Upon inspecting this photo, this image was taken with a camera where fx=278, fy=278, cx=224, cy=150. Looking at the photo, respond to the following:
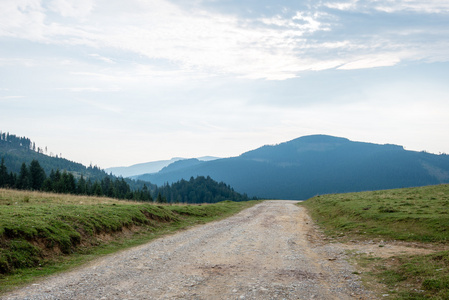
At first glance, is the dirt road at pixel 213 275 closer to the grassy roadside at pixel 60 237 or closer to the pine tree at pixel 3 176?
the grassy roadside at pixel 60 237

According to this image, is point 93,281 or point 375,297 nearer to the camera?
point 375,297

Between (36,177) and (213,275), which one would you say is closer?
(213,275)

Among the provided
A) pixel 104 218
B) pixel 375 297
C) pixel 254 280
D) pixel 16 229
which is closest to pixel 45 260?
pixel 16 229

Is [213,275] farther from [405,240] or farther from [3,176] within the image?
[3,176]

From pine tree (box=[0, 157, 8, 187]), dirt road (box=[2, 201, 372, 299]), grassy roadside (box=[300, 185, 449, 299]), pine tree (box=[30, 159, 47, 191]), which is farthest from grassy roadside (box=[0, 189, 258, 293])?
pine tree (box=[0, 157, 8, 187])

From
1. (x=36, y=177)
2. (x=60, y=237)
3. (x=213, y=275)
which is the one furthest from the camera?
(x=36, y=177)

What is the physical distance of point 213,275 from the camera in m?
11.0

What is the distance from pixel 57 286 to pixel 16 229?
573cm

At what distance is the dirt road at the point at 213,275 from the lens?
29.3 ft

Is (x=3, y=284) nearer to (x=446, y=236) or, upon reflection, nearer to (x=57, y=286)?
(x=57, y=286)

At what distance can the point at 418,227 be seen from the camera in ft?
57.9

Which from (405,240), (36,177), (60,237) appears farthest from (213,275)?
(36,177)

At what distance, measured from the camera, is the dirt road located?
8.94m

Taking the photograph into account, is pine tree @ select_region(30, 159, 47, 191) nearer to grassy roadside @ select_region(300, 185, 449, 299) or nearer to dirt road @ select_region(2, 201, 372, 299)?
dirt road @ select_region(2, 201, 372, 299)
